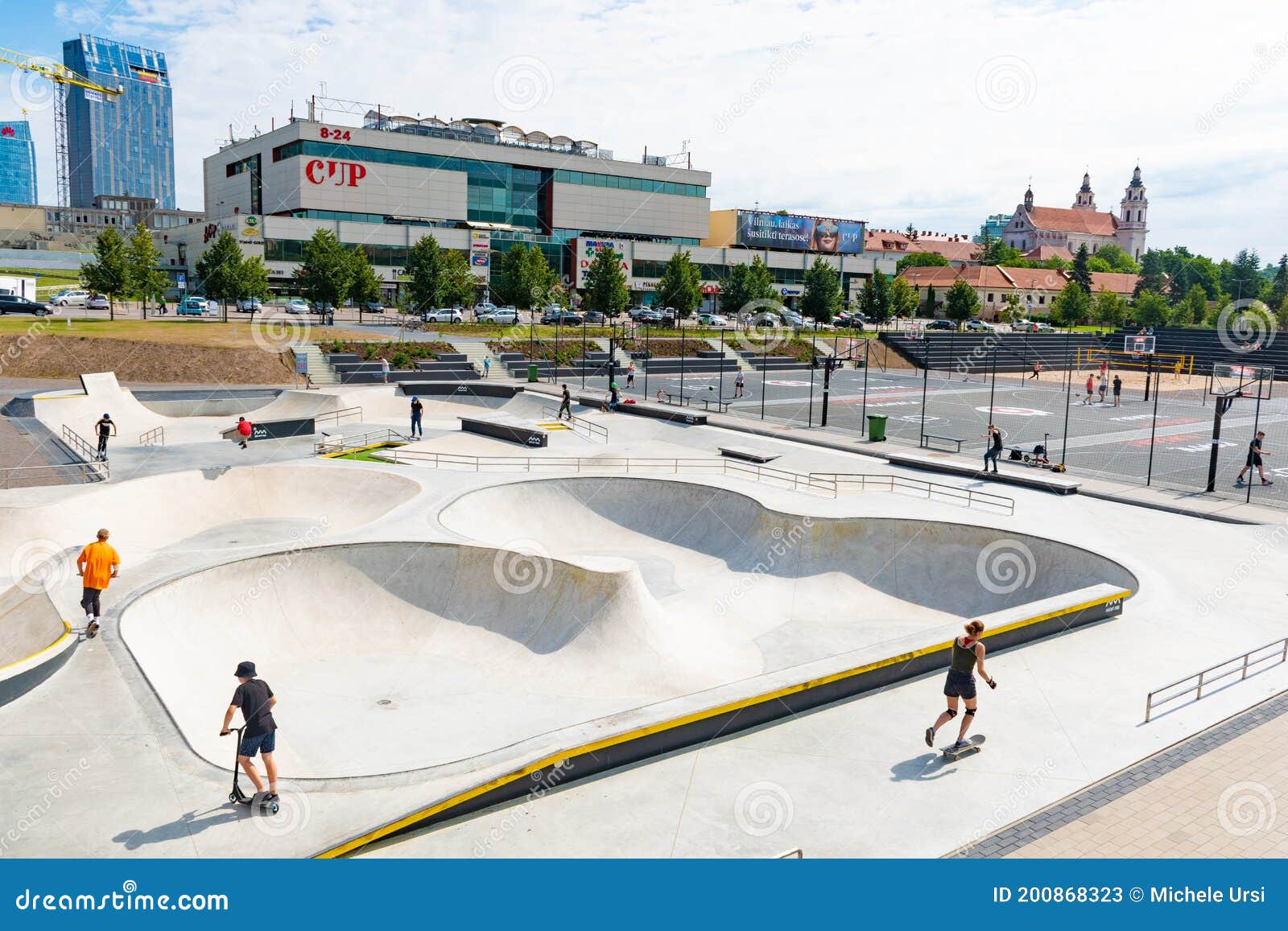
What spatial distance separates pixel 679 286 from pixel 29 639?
6130 cm

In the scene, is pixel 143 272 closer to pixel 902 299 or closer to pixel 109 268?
pixel 109 268

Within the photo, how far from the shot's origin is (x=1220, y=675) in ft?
36.8

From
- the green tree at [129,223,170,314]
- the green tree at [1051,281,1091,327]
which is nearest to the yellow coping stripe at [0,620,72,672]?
the green tree at [129,223,170,314]

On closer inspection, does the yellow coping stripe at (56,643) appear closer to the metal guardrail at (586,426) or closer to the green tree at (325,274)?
the metal guardrail at (586,426)

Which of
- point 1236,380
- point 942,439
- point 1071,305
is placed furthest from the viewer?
point 1071,305

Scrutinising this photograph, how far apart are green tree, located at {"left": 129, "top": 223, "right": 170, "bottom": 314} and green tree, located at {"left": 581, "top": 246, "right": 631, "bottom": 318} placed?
93.3ft

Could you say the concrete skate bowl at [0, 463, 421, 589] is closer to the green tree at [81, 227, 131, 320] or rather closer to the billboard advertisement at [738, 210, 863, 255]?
the green tree at [81, 227, 131, 320]

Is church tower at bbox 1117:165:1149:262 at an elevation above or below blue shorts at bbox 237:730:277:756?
above

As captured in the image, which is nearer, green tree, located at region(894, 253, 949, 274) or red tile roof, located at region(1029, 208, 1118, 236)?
green tree, located at region(894, 253, 949, 274)

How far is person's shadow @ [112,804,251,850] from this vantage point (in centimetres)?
727

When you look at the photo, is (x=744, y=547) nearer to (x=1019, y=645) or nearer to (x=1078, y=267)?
(x=1019, y=645)

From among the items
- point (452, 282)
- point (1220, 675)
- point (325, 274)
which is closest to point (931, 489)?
point (1220, 675)

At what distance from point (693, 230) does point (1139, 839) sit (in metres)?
96.5

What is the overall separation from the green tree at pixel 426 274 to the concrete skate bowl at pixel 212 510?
40.3 metres
